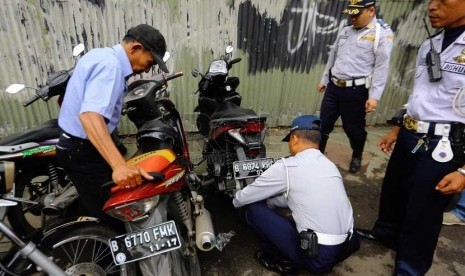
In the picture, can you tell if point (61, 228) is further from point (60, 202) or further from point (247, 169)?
point (247, 169)

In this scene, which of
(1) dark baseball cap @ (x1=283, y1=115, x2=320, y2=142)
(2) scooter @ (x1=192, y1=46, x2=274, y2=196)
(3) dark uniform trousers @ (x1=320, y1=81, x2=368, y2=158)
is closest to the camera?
(1) dark baseball cap @ (x1=283, y1=115, x2=320, y2=142)

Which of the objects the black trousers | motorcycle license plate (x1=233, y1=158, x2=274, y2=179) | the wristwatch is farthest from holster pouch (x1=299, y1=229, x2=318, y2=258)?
the black trousers

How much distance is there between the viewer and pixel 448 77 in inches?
83.0

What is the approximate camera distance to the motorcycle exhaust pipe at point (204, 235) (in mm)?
2051

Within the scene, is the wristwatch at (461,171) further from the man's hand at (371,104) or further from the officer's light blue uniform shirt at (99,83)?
the officer's light blue uniform shirt at (99,83)

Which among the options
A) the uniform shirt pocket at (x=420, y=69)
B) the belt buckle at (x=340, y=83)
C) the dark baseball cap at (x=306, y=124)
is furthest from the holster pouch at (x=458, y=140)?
the belt buckle at (x=340, y=83)

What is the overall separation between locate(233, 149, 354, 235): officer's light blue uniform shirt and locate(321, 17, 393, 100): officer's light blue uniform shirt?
170 cm

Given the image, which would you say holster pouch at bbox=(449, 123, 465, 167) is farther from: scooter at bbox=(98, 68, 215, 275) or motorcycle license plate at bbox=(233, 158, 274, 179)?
scooter at bbox=(98, 68, 215, 275)

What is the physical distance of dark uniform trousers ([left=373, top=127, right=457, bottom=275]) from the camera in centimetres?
225

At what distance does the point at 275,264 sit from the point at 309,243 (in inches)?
24.1

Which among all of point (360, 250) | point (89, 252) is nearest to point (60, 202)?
point (89, 252)

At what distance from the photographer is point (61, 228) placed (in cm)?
199

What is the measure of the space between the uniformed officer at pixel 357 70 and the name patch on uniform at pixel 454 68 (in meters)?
1.31

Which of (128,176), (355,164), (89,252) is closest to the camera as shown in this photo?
(128,176)
